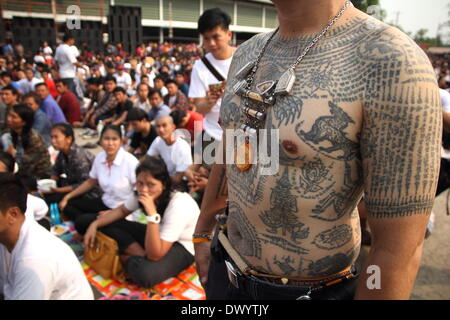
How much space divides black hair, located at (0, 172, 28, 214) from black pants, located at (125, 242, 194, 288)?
4.11 ft

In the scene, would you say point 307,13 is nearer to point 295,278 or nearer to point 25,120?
point 295,278

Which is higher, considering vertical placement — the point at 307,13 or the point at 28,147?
the point at 307,13

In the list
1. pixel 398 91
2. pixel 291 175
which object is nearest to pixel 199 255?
pixel 291 175

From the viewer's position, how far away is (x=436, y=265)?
3.34m

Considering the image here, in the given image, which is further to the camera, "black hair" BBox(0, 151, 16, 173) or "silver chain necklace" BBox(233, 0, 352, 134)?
"black hair" BBox(0, 151, 16, 173)

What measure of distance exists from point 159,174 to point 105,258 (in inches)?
39.7

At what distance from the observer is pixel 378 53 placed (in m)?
0.93

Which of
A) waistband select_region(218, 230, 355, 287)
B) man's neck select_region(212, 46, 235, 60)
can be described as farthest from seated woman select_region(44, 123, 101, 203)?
waistband select_region(218, 230, 355, 287)

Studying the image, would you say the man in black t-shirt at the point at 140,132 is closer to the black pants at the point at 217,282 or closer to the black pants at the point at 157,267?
the black pants at the point at 157,267

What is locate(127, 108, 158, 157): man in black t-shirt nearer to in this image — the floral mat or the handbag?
the handbag

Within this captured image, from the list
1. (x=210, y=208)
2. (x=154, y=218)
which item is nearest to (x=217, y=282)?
(x=210, y=208)

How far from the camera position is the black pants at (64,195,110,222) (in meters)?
4.16

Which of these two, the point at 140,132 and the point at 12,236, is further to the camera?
the point at 140,132
